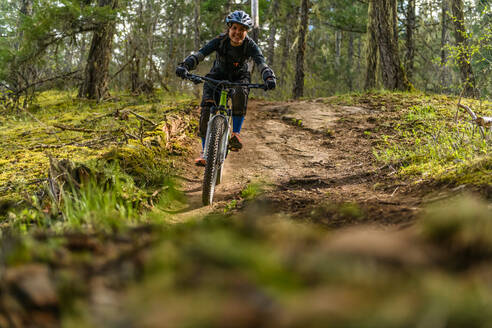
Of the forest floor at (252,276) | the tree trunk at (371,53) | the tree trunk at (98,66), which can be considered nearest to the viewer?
the forest floor at (252,276)

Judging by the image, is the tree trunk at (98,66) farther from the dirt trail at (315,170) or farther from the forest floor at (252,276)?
the forest floor at (252,276)

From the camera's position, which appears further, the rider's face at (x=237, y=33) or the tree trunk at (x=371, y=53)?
the tree trunk at (x=371, y=53)

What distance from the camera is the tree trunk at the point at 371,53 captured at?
459 inches

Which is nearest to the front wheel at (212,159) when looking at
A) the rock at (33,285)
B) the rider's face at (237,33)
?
the rider's face at (237,33)

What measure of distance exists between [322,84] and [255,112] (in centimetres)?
1614

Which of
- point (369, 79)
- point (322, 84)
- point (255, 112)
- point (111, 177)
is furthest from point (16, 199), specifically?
point (322, 84)

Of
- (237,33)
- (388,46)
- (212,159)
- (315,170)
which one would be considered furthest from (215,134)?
(388,46)

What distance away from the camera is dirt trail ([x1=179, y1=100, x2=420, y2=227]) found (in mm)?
2885

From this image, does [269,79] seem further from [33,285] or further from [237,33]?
[33,285]

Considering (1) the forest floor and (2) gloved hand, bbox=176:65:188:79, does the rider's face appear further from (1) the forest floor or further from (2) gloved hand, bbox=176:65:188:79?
(1) the forest floor

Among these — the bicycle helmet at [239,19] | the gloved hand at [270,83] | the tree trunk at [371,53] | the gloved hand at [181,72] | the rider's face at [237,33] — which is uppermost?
the tree trunk at [371,53]

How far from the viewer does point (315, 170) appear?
5.39 metres

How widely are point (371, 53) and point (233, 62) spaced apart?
9.00 m

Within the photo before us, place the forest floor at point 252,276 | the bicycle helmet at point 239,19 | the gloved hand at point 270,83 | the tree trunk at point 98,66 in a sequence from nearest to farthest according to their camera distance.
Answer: the forest floor at point 252,276 < the gloved hand at point 270,83 < the bicycle helmet at point 239,19 < the tree trunk at point 98,66
